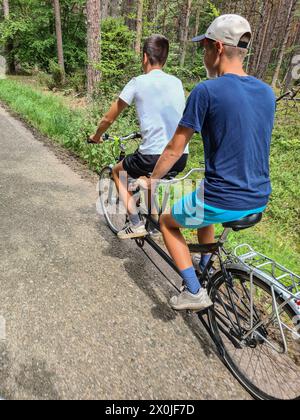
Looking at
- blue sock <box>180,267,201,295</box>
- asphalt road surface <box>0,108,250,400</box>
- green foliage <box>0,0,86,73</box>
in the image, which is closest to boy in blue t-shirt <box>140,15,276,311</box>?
blue sock <box>180,267,201,295</box>

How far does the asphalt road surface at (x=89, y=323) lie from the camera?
228cm

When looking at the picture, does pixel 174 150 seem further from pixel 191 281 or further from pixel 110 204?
pixel 110 204

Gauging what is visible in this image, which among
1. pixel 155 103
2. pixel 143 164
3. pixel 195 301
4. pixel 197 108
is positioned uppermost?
pixel 197 108

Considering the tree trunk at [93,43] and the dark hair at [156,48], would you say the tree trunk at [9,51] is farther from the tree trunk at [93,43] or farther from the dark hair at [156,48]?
the dark hair at [156,48]

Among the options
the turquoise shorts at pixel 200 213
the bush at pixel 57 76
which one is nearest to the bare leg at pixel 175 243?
the turquoise shorts at pixel 200 213

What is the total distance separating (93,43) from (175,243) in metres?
9.20

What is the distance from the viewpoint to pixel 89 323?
2.78 metres

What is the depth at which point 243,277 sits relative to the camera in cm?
227

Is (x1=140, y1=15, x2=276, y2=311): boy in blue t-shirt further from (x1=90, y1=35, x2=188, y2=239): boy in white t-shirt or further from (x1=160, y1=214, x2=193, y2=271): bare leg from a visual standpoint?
(x1=90, y1=35, x2=188, y2=239): boy in white t-shirt

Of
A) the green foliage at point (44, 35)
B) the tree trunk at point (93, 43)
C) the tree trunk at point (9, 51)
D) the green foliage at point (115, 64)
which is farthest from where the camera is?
the tree trunk at point (9, 51)

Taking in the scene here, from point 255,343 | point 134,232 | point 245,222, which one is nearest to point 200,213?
point 245,222

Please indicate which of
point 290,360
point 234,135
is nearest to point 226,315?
point 290,360

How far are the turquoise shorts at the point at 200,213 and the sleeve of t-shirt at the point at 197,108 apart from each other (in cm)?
47

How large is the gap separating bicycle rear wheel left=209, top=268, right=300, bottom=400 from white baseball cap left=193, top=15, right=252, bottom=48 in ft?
5.15
